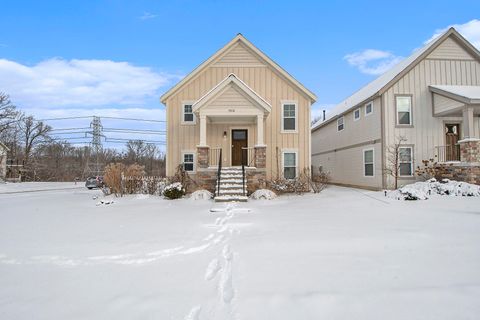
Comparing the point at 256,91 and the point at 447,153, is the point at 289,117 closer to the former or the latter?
the point at 256,91

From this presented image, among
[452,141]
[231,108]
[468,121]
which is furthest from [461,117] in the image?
[231,108]

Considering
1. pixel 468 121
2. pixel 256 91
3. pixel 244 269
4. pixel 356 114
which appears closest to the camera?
pixel 244 269

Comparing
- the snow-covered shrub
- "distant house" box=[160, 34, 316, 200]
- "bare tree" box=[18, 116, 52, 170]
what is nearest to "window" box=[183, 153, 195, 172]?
"distant house" box=[160, 34, 316, 200]

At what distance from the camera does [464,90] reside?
44.4ft

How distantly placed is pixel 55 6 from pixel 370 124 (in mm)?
17744

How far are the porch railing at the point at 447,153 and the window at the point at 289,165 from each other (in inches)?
286

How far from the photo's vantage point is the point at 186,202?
1095cm

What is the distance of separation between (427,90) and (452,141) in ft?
9.83

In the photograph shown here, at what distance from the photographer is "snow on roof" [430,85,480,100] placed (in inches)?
490

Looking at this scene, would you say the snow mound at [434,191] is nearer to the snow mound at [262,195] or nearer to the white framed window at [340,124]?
the snow mound at [262,195]

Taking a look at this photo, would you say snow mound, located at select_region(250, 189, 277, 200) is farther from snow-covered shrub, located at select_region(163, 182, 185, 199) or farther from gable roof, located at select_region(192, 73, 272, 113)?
gable roof, located at select_region(192, 73, 272, 113)

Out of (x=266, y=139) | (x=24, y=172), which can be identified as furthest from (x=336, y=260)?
(x=24, y=172)

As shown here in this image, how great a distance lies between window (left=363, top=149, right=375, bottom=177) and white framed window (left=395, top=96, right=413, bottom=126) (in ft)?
7.15

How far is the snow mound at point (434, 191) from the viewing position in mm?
10336
